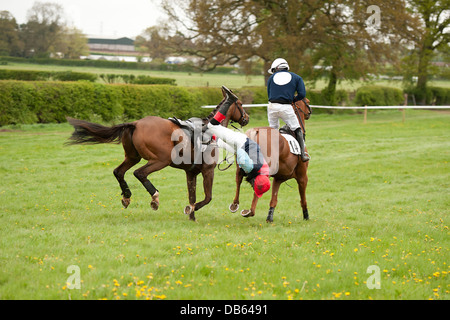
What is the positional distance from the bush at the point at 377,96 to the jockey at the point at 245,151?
3281 centimetres

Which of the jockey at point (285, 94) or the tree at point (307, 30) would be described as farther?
the tree at point (307, 30)

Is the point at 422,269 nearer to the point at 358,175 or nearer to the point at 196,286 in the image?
the point at 196,286

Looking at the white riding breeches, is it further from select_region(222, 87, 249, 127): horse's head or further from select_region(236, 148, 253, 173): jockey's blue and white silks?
select_region(236, 148, 253, 173): jockey's blue and white silks

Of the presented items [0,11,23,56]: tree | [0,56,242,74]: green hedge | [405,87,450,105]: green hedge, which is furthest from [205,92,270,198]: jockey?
[0,56,242,74]: green hedge

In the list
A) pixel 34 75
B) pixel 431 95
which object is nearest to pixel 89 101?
pixel 34 75

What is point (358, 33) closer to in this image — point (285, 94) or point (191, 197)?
point (285, 94)

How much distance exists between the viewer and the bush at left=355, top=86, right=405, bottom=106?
3897cm

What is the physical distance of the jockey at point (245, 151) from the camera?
7637 millimetres

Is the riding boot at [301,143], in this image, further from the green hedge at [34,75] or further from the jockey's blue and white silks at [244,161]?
the green hedge at [34,75]

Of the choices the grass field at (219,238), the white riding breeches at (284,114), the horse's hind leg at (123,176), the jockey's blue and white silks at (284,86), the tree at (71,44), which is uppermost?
the tree at (71,44)

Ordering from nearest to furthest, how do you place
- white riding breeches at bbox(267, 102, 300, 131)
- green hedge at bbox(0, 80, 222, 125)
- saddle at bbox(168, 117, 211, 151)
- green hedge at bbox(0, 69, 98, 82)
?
saddle at bbox(168, 117, 211, 151), white riding breeches at bbox(267, 102, 300, 131), green hedge at bbox(0, 80, 222, 125), green hedge at bbox(0, 69, 98, 82)

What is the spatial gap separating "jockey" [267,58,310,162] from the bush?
31.7 meters

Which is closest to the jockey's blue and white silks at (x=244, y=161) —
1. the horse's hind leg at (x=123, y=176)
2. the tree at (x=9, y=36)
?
the horse's hind leg at (x=123, y=176)

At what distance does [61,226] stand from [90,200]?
278 centimetres
